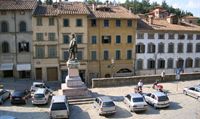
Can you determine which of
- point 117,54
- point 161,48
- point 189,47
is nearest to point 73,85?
point 117,54

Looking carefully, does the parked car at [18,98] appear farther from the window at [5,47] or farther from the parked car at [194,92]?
the window at [5,47]

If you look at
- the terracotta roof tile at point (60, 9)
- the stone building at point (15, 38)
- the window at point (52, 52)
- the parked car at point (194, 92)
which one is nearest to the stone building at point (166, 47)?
the terracotta roof tile at point (60, 9)

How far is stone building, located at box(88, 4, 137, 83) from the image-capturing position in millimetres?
49625

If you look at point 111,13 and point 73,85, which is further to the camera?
point 111,13

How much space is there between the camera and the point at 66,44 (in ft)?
159

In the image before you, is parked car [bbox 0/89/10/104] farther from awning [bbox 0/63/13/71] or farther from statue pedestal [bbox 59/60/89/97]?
awning [bbox 0/63/13/71]

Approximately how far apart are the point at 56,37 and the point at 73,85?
18.2 metres

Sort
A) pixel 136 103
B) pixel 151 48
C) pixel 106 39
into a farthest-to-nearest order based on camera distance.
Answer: pixel 151 48
pixel 106 39
pixel 136 103

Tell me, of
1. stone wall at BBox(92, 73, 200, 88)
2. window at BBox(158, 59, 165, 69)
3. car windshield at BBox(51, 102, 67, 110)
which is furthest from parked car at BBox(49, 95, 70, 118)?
window at BBox(158, 59, 165, 69)

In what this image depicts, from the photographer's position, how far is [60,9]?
48344 millimetres

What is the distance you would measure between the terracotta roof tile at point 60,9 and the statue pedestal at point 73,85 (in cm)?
1747

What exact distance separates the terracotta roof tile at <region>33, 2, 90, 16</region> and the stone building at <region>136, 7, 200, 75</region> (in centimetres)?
1065

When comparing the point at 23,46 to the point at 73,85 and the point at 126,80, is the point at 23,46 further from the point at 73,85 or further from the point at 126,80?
the point at 73,85

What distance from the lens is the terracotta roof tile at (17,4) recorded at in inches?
1852
